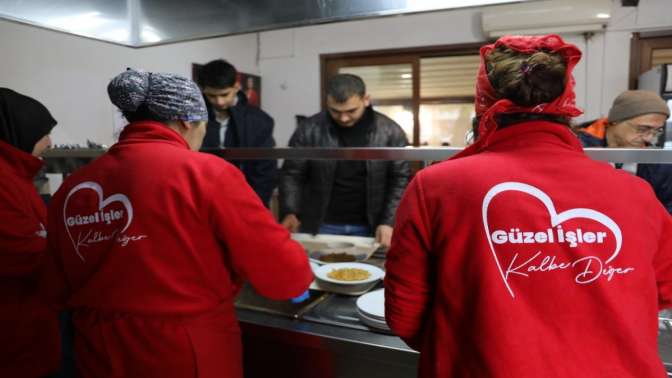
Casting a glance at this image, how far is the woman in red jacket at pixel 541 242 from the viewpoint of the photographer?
0.72m

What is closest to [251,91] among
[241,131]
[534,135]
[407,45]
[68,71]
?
[407,45]

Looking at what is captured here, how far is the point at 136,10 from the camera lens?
66.3 inches

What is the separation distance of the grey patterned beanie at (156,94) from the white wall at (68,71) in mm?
2188

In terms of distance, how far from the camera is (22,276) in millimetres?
1296

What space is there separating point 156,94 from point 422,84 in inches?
163

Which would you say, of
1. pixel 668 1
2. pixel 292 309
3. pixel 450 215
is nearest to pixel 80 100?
pixel 292 309

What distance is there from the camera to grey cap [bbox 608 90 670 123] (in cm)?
188

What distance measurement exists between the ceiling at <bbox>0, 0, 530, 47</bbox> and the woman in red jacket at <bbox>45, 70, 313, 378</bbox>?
47 cm

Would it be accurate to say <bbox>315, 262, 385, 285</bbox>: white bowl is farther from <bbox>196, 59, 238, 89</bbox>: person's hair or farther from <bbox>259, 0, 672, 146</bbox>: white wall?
<bbox>259, 0, 672, 146</bbox>: white wall

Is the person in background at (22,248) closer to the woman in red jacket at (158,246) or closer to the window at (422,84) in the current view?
the woman in red jacket at (158,246)

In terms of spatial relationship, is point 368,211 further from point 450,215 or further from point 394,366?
point 450,215

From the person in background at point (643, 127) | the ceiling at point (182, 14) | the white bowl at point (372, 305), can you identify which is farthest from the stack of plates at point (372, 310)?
the person in background at point (643, 127)

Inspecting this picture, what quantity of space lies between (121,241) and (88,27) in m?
1.06

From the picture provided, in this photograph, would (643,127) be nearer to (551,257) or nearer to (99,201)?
(551,257)
